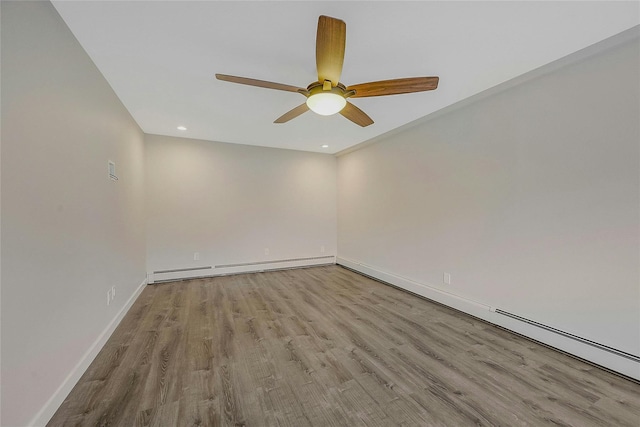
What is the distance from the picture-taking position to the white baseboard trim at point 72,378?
1.33 meters

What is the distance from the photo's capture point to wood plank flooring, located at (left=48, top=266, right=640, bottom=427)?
56.7 inches

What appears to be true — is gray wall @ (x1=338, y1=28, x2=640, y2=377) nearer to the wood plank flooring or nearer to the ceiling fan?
the wood plank flooring

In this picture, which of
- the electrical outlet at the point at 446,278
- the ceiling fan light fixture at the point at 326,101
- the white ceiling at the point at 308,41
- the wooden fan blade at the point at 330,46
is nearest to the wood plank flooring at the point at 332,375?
the electrical outlet at the point at 446,278

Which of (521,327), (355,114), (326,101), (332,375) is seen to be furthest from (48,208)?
(521,327)

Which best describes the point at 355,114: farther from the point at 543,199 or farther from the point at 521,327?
the point at 521,327

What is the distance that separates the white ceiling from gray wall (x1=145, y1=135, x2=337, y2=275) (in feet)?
4.96

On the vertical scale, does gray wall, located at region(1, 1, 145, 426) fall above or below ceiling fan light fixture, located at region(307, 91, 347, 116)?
below

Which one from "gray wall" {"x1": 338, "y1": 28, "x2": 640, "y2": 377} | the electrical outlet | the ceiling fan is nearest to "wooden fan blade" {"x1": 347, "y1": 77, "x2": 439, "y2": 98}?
the ceiling fan

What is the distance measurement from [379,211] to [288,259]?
201 cm

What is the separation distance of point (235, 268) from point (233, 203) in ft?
3.85

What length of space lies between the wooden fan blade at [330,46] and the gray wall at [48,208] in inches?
56.3

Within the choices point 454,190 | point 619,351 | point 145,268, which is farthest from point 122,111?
point 619,351

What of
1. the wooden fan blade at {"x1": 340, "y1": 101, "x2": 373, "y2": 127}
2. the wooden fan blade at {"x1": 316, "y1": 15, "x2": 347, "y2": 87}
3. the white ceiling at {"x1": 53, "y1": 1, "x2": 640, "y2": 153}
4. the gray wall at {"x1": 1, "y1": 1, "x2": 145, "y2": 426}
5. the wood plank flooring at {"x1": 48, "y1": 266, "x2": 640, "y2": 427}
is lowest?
the wood plank flooring at {"x1": 48, "y1": 266, "x2": 640, "y2": 427}

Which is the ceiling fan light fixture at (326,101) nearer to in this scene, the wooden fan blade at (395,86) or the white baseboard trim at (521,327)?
the wooden fan blade at (395,86)
